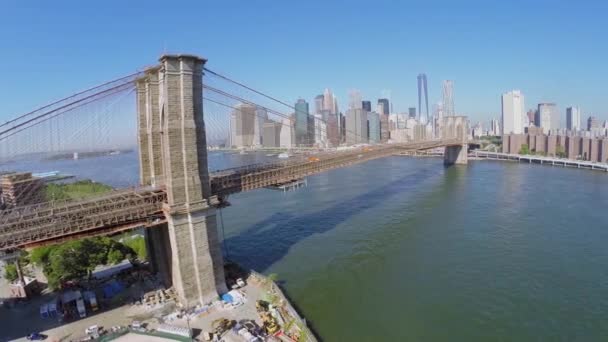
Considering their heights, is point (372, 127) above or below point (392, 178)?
above

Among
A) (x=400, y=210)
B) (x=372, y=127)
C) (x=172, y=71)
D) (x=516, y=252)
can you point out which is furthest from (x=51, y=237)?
(x=372, y=127)

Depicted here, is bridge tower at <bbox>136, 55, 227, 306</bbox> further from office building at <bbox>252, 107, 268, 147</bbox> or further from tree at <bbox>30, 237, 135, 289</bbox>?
office building at <bbox>252, 107, 268, 147</bbox>

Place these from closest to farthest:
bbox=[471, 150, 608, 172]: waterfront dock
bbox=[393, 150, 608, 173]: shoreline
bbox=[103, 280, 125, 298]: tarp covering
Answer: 1. bbox=[103, 280, 125, 298]: tarp covering
2. bbox=[471, 150, 608, 172]: waterfront dock
3. bbox=[393, 150, 608, 173]: shoreline

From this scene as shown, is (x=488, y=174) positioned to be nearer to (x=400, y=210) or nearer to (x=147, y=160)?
(x=400, y=210)

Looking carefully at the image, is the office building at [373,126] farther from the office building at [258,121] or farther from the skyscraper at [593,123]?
the skyscraper at [593,123]

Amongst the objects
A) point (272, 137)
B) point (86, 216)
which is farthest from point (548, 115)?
point (86, 216)

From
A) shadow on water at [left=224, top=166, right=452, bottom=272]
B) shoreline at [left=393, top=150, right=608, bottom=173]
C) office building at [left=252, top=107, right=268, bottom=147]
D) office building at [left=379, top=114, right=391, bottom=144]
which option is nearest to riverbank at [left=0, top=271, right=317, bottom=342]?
shadow on water at [left=224, top=166, right=452, bottom=272]
